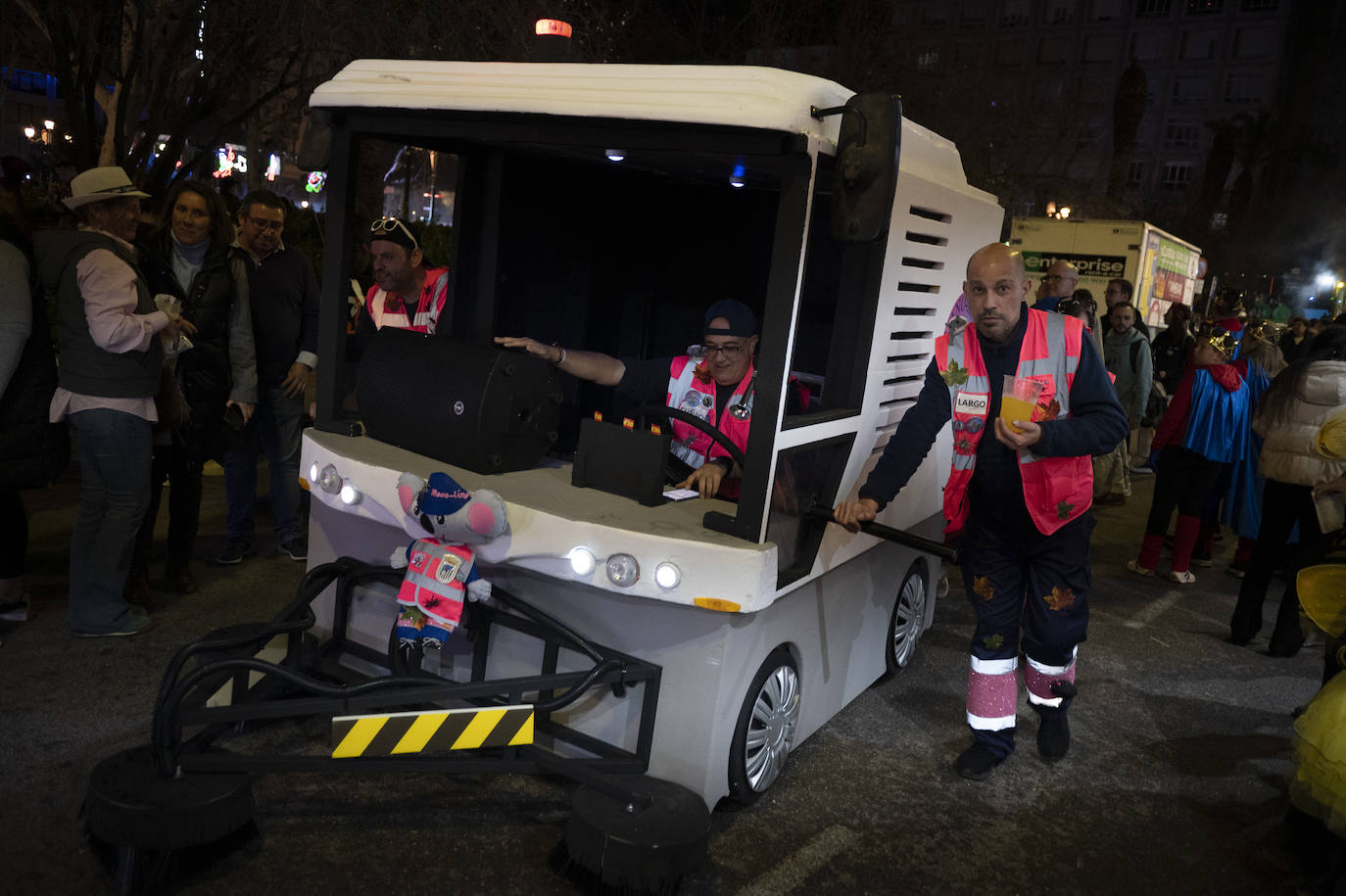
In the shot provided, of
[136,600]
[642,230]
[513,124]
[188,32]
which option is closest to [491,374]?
[513,124]

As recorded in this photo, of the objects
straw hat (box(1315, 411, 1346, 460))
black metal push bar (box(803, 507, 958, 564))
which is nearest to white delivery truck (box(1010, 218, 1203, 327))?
straw hat (box(1315, 411, 1346, 460))

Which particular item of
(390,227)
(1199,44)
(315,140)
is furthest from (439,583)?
(1199,44)

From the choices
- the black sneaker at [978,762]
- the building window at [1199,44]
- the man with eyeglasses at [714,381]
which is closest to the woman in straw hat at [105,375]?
the man with eyeglasses at [714,381]

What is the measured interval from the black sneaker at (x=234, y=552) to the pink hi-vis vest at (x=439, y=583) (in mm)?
2953

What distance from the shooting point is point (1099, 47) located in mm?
68625

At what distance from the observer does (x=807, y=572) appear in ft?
10.9

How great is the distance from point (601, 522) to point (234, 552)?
337 cm

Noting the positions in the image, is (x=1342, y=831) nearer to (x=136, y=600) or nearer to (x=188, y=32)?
(x=136, y=600)

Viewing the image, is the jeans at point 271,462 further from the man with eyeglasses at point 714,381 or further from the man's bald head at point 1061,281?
the man's bald head at point 1061,281

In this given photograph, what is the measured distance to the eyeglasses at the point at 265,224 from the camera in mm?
5215

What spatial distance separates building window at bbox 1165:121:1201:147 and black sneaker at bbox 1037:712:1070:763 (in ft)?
257

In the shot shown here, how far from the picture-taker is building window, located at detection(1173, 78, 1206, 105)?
232ft

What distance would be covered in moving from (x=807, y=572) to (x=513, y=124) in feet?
5.53

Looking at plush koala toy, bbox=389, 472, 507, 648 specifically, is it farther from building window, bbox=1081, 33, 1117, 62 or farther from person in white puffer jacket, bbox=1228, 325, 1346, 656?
building window, bbox=1081, 33, 1117, 62
